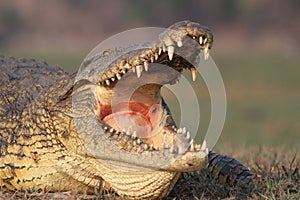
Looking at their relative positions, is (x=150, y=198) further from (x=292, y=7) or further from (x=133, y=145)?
(x=292, y=7)

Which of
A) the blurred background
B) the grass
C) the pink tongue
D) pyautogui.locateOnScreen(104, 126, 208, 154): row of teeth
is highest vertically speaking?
the blurred background

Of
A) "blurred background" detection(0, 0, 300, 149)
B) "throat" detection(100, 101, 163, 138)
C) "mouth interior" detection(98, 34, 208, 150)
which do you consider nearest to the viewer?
"mouth interior" detection(98, 34, 208, 150)

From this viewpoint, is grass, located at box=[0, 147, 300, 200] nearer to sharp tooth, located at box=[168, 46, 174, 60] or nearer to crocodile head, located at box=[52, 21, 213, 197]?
crocodile head, located at box=[52, 21, 213, 197]

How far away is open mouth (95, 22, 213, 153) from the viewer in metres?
3.77

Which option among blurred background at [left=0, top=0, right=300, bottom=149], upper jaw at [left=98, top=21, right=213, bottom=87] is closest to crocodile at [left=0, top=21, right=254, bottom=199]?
upper jaw at [left=98, top=21, right=213, bottom=87]

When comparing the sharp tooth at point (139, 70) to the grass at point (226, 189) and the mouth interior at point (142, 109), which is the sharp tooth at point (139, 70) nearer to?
the mouth interior at point (142, 109)

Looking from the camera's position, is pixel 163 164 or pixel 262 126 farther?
pixel 262 126

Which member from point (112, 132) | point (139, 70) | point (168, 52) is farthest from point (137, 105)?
point (168, 52)

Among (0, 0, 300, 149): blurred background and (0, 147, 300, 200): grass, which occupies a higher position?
(0, 0, 300, 149): blurred background

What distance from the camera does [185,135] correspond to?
3.95 m

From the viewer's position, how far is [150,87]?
14.1ft

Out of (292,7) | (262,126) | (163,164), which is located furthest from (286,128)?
(292,7)

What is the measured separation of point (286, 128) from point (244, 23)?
1114 inches

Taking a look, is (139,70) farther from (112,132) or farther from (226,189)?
(226,189)
